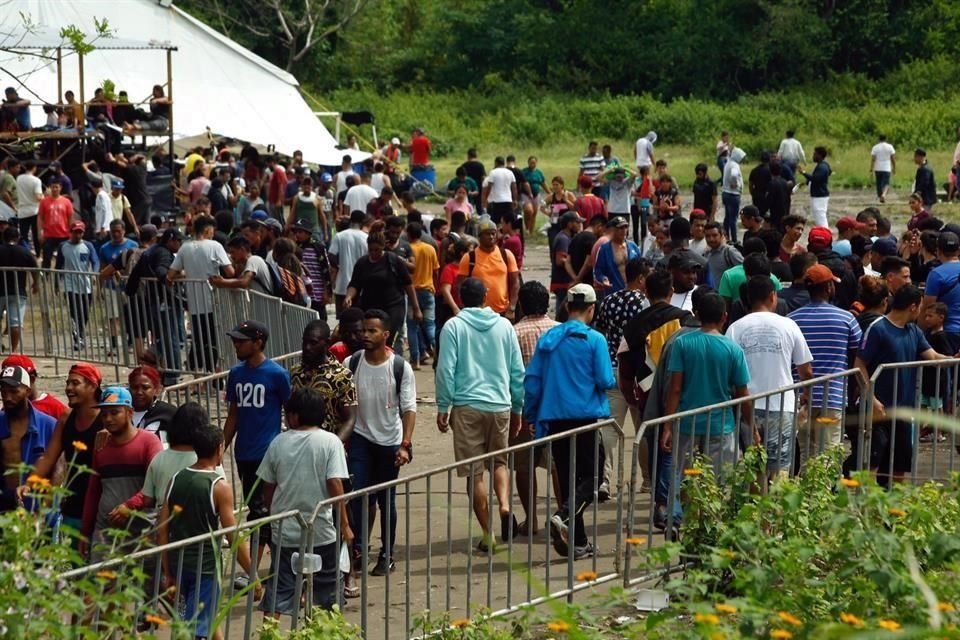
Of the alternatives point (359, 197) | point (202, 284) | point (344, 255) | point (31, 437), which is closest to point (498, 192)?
point (359, 197)

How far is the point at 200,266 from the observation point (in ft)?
49.0

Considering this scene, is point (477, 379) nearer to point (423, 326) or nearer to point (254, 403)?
point (254, 403)

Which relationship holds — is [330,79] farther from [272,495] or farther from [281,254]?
[272,495]

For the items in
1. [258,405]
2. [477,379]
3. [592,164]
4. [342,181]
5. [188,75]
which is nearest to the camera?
[258,405]

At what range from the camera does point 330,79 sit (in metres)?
62.2

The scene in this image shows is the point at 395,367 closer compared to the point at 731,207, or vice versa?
the point at 395,367

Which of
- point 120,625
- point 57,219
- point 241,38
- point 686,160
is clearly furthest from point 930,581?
point 241,38

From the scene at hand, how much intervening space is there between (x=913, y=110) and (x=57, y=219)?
100 feet

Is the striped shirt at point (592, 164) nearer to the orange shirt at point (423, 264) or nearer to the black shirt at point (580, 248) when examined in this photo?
the black shirt at point (580, 248)

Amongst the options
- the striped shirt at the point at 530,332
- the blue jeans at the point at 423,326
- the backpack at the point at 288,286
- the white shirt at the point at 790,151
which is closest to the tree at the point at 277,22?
the white shirt at the point at 790,151

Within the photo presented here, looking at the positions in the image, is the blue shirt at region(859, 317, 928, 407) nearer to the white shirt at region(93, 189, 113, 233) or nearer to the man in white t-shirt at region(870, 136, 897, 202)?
the white shirt at region(93, 189, 113, 233)

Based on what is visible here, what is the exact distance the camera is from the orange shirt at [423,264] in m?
16.1

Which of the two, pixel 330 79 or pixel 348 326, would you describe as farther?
pixel 330 79

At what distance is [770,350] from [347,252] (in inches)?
298
